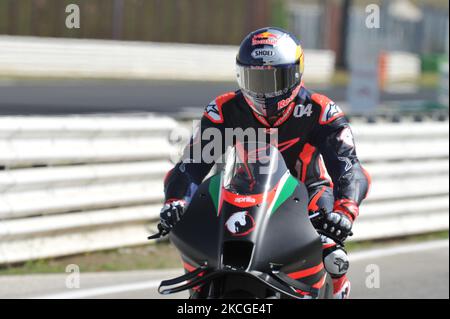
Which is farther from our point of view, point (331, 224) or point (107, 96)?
point (107, 96)

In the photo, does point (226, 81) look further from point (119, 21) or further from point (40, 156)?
point (40, 156)

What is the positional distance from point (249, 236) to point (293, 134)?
48.9 inches

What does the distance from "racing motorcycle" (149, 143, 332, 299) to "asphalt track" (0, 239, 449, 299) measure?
3209 mm

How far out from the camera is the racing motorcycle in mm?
4273

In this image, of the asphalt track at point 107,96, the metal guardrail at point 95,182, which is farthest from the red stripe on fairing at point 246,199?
the asphalt track at point 107,96

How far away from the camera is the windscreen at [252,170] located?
446 cm

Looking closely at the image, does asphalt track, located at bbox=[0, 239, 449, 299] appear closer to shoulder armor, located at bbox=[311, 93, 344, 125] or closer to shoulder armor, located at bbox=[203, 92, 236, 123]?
shoulder armor, located at bbox=[203, 92, 236, 123]

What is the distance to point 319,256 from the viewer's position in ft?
15.0

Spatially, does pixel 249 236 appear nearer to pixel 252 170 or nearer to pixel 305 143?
pixel 252 170

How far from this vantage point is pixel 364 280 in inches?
342

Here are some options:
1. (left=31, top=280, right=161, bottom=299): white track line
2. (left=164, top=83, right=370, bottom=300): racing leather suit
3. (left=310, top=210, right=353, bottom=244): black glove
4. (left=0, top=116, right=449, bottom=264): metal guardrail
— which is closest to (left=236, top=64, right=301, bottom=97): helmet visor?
(left=164, top=83, right=370, bottom=300): racing leather suit

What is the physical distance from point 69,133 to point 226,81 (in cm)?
2599

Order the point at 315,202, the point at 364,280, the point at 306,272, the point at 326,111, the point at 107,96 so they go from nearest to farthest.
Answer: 1. the point at 306,272
2. the point at 315,202
3. the point at 326,111
4. the point at 364,280
5. the point at 107,96

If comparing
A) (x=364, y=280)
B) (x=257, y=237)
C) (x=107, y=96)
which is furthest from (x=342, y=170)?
(x=107, y=96)
